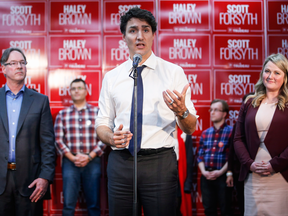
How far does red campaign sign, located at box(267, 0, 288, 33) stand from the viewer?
15.4 feet

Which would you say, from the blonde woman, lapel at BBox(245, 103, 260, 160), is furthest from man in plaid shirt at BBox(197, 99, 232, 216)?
lapel at BBox(245, 103, 260, 160)

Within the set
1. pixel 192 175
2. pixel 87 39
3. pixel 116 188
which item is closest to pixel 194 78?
pixel 192 175

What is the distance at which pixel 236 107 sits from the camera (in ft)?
15.3

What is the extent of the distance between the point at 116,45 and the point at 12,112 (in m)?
2.40

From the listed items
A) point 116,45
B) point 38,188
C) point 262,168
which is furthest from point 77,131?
point 262,168

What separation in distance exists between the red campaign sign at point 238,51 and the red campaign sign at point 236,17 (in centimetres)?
13

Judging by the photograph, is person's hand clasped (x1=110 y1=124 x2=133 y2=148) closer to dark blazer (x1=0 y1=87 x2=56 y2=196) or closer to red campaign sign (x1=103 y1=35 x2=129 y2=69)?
dark blazer (x1=0 y1=87 x2=56 y2=196)

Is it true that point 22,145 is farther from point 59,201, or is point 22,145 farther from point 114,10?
point 114,10

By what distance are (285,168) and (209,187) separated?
1.58 m

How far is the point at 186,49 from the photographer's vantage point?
4652 millimetres

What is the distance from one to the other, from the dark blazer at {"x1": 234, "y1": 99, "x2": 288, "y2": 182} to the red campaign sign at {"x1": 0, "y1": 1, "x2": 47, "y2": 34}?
3.53 metres

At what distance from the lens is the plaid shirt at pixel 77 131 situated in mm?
4207

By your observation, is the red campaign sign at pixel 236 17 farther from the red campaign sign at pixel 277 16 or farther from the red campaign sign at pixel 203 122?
the red campaign sign at pixel 203 122

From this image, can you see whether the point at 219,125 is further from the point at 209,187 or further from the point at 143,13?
the point at 143,13
